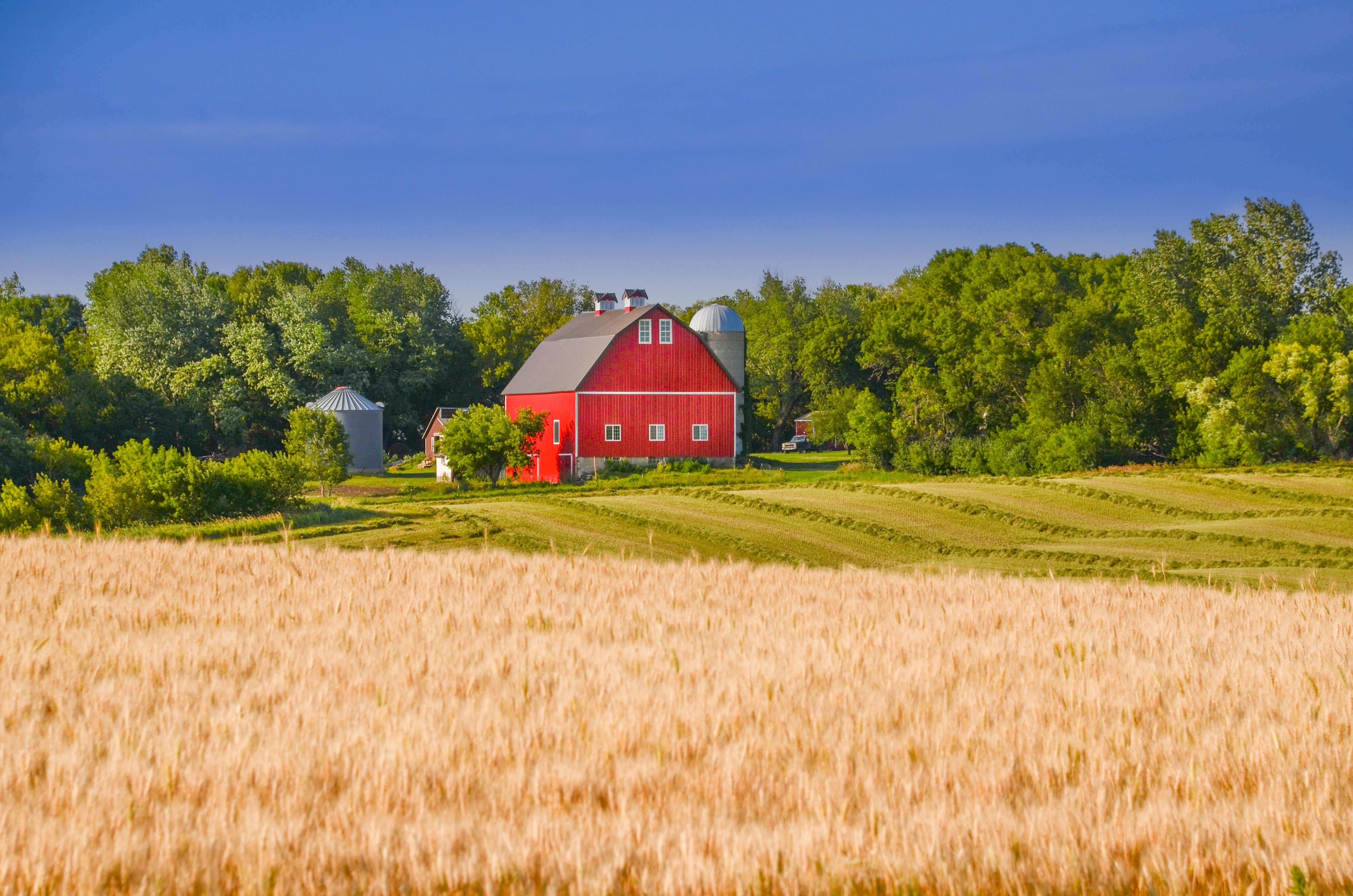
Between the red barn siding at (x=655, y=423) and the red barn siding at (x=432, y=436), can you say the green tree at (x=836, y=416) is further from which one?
the red barn siding at (x=432, y=436)

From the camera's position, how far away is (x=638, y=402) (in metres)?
58.8

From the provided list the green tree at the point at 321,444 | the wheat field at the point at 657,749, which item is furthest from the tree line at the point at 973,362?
the wheat field at the point at 657,749

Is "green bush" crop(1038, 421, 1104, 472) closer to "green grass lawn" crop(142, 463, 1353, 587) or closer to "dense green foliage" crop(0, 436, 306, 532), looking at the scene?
"green grass lawn" crop(142, 463, 1353, 587)

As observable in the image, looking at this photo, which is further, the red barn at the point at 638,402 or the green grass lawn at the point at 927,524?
the red barn at the point at 638,402

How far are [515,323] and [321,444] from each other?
42.6 metres

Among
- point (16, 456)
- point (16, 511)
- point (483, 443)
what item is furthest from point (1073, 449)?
point (16, 456)

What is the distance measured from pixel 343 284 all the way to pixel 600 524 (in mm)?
79921

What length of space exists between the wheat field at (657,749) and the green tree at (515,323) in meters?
69.7

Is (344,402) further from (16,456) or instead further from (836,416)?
(836,416)

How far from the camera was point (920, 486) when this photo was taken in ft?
129

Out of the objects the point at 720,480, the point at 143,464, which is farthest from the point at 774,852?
the point at 720,480

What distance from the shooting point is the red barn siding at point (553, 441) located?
191 ft

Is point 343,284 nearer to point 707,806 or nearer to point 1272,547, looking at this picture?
point 1272,547

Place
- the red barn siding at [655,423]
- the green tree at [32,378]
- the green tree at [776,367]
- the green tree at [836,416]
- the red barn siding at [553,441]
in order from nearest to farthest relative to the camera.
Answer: the green tree at [32,378] → the red barn siding at [655,423] → the red barn siding at [553,441] → the green tree at [836,416] → the green tree at [776,367]
